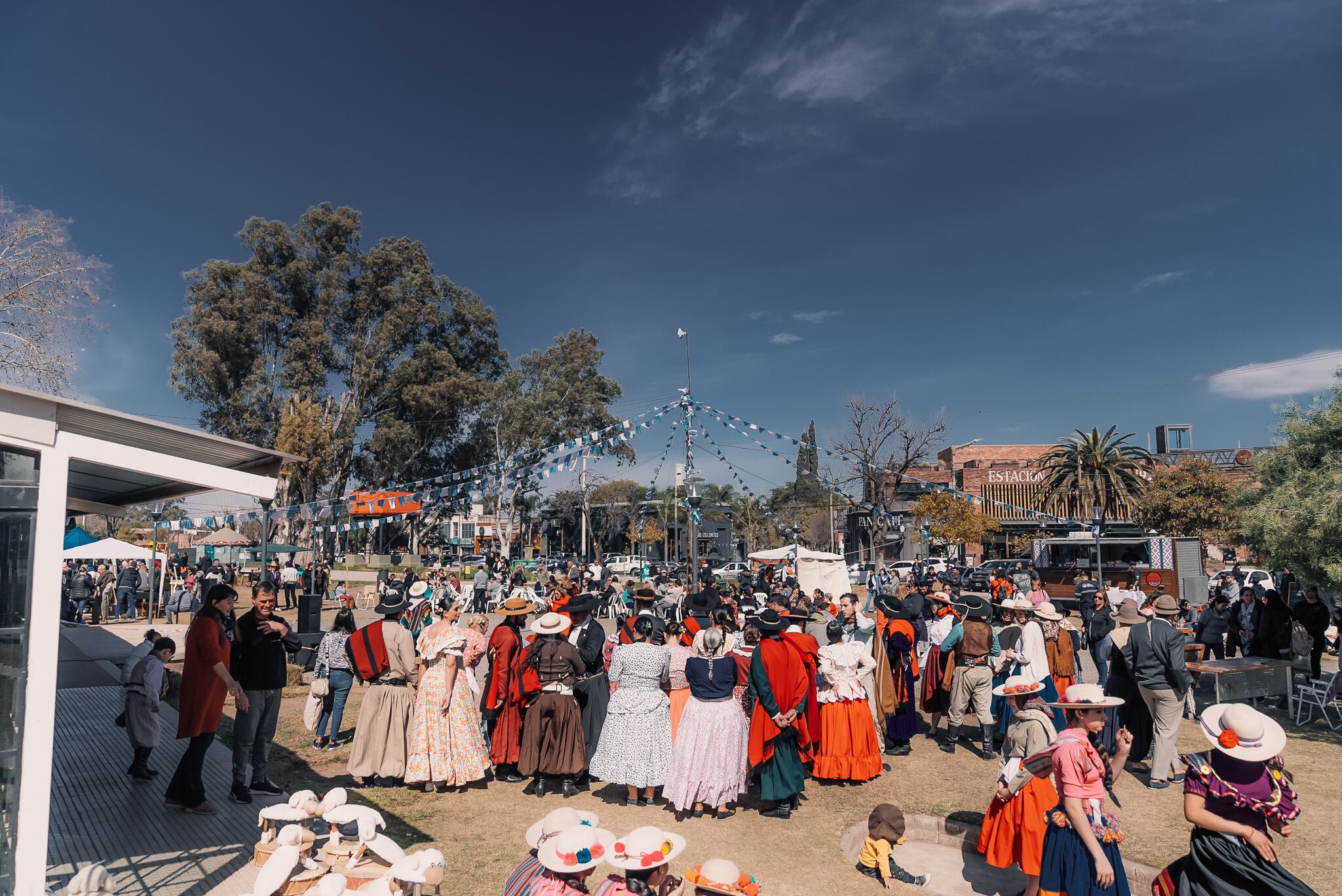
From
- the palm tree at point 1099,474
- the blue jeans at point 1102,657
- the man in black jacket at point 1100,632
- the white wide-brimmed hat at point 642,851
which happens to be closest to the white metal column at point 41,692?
the white wide-brimmed hat at point 642,851

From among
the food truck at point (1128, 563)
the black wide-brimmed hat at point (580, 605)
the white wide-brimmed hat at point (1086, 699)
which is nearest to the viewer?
the white wide-brimmed hat at point (1086, 699)

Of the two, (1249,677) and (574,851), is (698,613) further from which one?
(574,851)

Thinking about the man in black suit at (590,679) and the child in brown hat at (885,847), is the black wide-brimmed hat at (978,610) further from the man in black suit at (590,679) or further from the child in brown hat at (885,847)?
the man in black suit at (590,679)

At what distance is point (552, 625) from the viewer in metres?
6.70

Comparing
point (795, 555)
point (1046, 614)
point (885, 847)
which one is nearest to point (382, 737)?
point (885, 847)

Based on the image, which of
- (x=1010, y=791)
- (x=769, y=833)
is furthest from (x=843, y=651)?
(x=1010, y=791)

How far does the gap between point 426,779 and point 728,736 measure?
103 inches

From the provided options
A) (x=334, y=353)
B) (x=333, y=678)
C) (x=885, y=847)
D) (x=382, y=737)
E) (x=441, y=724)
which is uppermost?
(x=334, y=353)

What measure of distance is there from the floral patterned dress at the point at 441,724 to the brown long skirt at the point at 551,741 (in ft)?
1.75

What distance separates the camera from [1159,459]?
41.1m

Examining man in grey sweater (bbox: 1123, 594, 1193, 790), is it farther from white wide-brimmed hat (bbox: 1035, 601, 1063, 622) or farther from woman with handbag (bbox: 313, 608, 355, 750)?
woman with handbag (bbox: 313, 608, 355, 750)

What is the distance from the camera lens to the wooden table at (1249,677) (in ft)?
29.2

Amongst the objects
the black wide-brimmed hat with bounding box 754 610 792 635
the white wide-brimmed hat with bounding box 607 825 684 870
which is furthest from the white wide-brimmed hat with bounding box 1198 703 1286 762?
the black wide-brimmed hat with bounding box 754 610 792 635

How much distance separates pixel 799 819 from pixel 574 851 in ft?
13.7
